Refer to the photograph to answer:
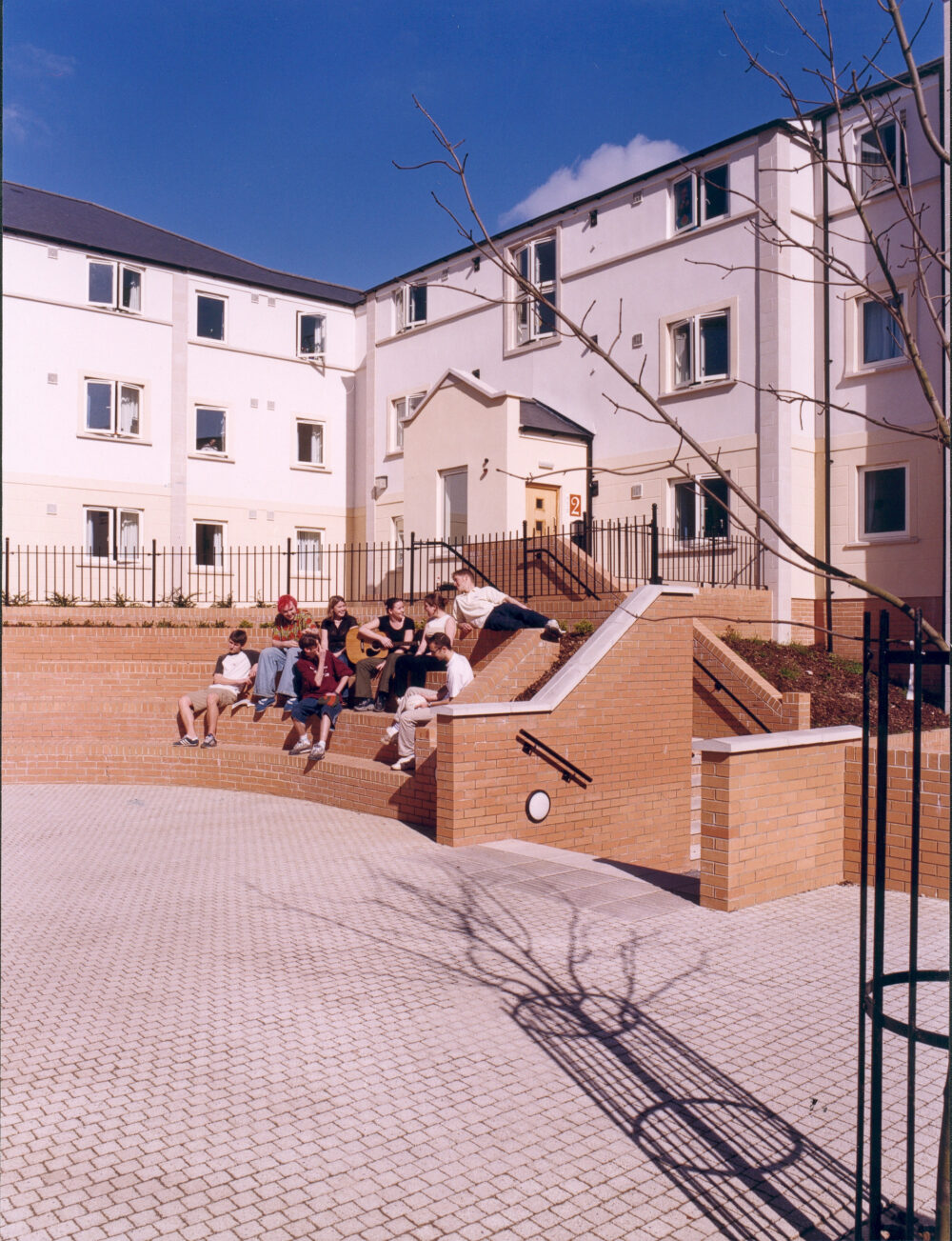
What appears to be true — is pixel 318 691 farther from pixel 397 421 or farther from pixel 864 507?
pixel 397 421

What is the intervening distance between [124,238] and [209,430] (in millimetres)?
5701

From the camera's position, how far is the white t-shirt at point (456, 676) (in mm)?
11211

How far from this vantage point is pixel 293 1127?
13.5ft

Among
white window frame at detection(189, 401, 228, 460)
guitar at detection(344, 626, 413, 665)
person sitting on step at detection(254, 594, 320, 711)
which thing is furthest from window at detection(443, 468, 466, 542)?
guitar at detection(344, 626, 413, 665)

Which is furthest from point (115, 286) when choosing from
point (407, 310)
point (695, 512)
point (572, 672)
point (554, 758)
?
point (554, 758)

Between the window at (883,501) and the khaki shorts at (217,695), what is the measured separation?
11936 mm

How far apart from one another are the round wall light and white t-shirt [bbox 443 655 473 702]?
1702 mm

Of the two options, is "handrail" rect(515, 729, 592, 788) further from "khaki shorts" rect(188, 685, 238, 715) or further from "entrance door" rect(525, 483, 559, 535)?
"entrance door" rect(525, 483, 559, 535)

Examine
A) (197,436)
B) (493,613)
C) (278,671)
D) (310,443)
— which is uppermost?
(310,443)

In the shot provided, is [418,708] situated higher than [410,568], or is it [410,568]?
[410,568]

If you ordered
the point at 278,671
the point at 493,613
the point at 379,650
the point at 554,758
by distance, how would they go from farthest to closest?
1. the point at 278,671
2. the point at 379,650
3. the point at 493,613
4. the point at 554,758

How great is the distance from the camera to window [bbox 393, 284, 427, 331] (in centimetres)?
2819

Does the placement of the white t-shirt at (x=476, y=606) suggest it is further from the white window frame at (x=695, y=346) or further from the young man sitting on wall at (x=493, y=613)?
the white window frame at (x=695, y=346)

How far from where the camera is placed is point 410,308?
1124 inches
